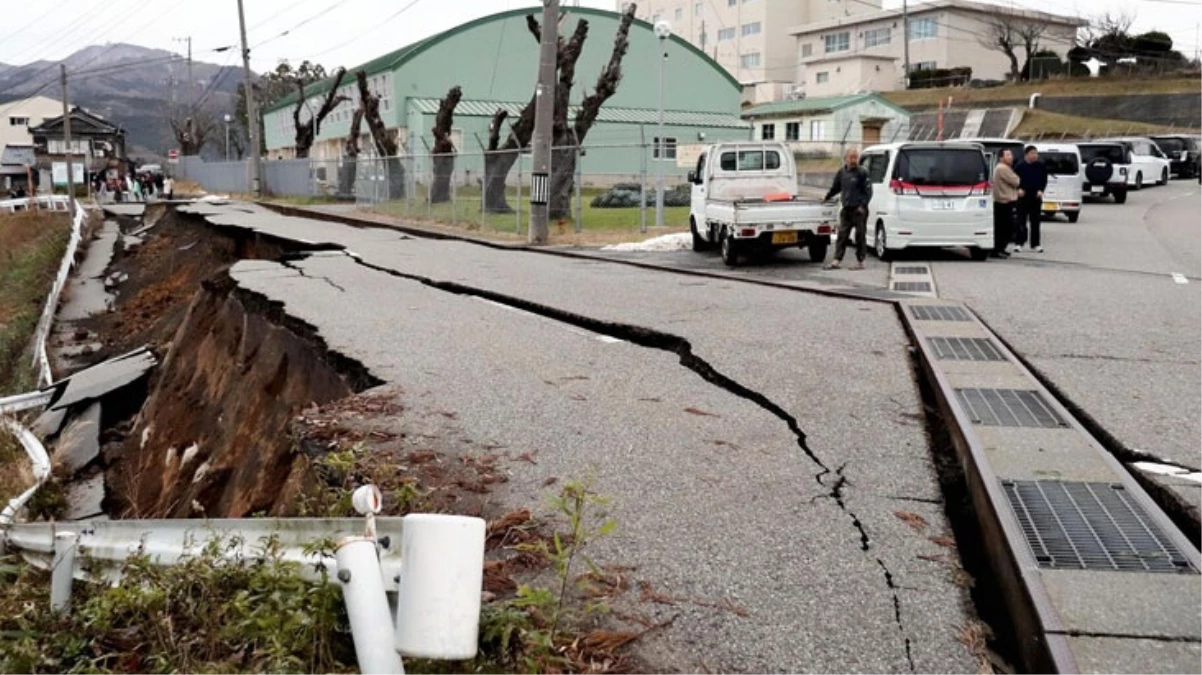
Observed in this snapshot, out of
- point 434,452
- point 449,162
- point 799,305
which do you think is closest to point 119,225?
point 449,162

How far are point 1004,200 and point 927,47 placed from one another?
6130 cm

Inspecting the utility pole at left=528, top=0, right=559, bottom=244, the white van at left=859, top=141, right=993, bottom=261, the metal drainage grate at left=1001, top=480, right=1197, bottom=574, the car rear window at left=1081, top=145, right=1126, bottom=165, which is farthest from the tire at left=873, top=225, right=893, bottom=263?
the car rear window at left=1081, top=145, right=1126, bottom=165

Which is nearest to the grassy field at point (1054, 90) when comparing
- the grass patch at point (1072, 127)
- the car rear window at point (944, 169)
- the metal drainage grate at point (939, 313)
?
the grass patch at point (1072, 127)

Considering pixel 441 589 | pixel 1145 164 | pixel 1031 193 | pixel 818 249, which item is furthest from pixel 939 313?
pixel 1145 164

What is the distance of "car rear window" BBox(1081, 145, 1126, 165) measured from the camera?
97.8 feet

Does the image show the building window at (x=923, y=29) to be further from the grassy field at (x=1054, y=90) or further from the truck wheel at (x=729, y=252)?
the truck wheel at (x=729, y=252)

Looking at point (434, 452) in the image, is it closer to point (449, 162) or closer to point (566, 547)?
point (566, 547)

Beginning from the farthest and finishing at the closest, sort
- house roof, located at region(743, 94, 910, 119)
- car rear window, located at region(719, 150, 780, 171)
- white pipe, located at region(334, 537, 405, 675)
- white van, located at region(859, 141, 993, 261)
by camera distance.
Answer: house roof, located at region(743, 94, 910, 119) → car rear window, located at region(719, 150, 780, 171) → white van, located at region(859, 141, 993, 261) → white pipe, located at region(334, 537, 405, 675)

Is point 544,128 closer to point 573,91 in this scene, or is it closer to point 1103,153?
point 1103,153

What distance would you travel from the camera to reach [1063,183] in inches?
917

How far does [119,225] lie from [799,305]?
41.8m

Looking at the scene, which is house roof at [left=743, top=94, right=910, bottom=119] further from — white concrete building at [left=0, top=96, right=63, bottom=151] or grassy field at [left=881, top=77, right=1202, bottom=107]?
white concrete building at [left=0, top=96, right=63, bottom=151]

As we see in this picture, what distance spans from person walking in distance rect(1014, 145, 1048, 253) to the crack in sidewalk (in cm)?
992

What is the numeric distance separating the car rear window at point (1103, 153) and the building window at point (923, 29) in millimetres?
45047
